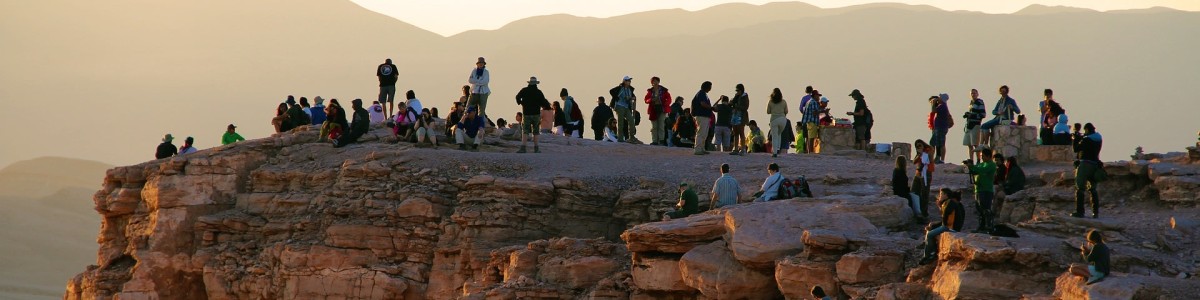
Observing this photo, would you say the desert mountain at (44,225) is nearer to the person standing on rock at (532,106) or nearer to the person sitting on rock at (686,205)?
the person standing on rock at (532,106)

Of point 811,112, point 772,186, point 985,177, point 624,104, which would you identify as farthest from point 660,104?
point 985,177

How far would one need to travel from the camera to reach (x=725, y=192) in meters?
23.1

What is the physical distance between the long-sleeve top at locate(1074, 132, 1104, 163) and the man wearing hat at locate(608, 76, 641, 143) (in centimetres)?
1105

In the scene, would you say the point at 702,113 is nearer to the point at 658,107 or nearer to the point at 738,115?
the point at 738,115

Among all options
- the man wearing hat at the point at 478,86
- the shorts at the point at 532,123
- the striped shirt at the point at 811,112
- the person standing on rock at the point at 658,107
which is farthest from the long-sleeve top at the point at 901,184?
the man wearing hat at the point at 478,86

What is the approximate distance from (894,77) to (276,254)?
288ft

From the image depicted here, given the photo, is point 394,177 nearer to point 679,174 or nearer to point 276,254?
point 276,254

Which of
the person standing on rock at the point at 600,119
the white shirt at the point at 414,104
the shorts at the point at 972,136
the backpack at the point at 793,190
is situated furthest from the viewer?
the person standing on rock at the point at 600,119

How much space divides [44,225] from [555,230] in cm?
6213

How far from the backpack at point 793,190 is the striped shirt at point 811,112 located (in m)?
5.99

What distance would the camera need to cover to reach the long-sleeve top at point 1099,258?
17.0 metres

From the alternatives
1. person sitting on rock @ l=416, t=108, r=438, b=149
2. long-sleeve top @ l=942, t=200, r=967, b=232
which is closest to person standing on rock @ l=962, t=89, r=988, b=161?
long-sleeve top @ l=942, t=200, r=967, b=232

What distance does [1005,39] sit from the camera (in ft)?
369

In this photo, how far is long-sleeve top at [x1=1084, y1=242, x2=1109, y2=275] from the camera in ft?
55.9
